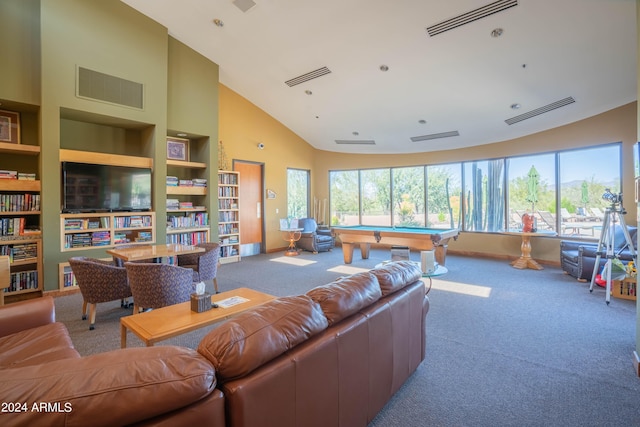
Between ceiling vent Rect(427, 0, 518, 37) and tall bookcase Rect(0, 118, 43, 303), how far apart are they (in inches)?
228

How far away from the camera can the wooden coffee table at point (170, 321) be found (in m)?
2.07

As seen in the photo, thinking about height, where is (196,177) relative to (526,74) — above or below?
below

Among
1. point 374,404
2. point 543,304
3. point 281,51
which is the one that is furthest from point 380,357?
point 281,51

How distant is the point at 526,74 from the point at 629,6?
1360 mm

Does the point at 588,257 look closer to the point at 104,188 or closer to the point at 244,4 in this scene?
the point at 244,4

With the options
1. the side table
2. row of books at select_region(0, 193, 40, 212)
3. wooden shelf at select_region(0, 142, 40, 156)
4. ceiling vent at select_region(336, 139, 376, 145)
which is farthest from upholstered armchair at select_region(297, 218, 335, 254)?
wooden shelf at select_region(0, 142, 40, 156)

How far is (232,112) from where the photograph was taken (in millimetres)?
7121

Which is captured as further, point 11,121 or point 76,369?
point 11,121

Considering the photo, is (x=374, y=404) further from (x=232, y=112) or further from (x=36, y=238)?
(x=232, y=112)

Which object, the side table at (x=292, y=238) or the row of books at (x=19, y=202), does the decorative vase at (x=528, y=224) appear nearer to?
the side table at (x=292, y=238)

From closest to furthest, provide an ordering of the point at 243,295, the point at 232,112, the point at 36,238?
the point at 243,295, the point at 36,238, the point at 232,112

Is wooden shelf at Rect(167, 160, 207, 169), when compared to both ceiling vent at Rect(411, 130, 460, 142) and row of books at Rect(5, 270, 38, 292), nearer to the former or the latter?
row of books at Rect(5, 270, 38, 292)

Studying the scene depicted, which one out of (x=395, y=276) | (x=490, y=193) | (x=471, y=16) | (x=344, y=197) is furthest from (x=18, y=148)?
(x=490, y=193)

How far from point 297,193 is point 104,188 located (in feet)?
16.4
